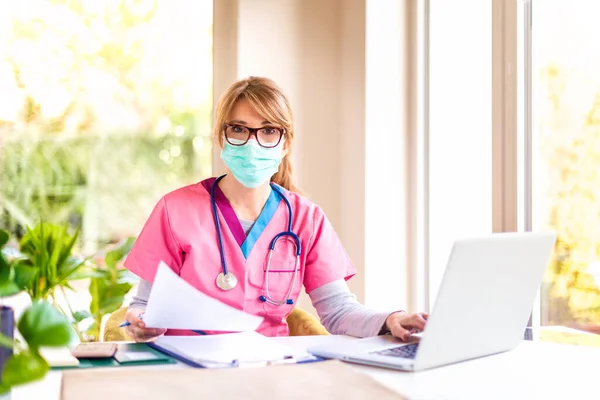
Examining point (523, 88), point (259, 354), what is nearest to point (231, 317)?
point (259, 354)

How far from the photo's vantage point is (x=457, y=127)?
103 inches

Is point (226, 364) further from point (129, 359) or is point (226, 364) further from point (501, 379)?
point (501, 379)

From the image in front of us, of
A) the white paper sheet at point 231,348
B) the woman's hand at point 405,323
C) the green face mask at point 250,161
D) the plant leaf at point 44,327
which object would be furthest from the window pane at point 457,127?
the plant leaf at point 44,327

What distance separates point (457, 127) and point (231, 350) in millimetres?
1602

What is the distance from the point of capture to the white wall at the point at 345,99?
2.62 metres

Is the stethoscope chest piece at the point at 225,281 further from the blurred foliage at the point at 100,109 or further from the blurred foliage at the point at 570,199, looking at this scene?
the blurred foliage at the point at 100,109

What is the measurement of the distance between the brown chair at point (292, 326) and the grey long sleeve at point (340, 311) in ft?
0.34

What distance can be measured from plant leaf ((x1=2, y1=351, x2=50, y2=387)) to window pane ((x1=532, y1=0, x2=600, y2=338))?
172 cm

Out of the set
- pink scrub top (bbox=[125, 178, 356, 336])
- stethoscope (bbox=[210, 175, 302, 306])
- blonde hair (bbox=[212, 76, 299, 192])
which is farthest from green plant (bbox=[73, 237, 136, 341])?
blonde hair (bbox=[212, 76, 299, 192])

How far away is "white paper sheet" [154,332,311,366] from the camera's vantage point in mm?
1210

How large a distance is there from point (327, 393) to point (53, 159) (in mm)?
2217

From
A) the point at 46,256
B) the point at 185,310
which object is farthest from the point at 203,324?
the point at 46,256

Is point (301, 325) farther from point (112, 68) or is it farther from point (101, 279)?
point (112, 68)

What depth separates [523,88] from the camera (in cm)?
214
